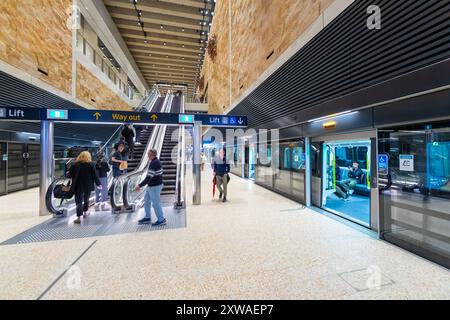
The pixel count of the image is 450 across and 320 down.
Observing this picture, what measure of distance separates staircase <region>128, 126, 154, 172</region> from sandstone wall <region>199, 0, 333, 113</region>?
4770mm

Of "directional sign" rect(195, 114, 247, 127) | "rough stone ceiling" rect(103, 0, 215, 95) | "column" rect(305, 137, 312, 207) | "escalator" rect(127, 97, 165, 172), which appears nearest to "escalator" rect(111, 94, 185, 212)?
"escalator" rect(127, 97, 165, 172)

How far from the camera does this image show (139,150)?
7855mm

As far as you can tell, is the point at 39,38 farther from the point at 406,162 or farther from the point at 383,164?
the point at 406,162

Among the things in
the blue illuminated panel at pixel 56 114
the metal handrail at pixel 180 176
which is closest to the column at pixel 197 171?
the metal handrail at pixel 180 176

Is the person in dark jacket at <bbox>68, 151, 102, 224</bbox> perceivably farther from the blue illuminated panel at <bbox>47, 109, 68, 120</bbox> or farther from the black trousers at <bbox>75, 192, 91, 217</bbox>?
the blue illuminated panel at <bbox>47, 109, 68, 120</bbox>

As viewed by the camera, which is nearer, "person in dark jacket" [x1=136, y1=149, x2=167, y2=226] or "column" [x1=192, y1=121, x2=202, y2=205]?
"person in dark jacket" [x1=136, y1=149, x2=167, y2=226]

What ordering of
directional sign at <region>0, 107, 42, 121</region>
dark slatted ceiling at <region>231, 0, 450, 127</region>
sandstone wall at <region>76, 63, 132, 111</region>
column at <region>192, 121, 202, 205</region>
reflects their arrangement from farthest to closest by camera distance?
1. sandstone wall at <region>76, 63, 132, 111</region>
2. column at <region>192, 121, 202, 205</region>
3. directional sign at <region>0, 107, 42, 121</region>
4. dark slatted ceiling at <region>231, 0, 450, 127</region>

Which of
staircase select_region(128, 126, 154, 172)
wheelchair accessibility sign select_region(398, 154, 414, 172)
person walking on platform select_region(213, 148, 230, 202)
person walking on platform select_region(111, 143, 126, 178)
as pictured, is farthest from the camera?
staircase select_region(128, 126, 154, 172)

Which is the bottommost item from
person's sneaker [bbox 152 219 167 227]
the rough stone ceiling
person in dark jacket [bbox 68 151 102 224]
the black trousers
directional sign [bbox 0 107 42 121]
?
person's sneaker [bbox 152 219 167 227]

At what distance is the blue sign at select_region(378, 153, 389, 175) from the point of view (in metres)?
3.21

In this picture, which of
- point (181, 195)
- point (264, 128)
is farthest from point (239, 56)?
point (181, 195)

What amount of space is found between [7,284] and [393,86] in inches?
199

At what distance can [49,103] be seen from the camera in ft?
22.9

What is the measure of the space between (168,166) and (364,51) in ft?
19.8
